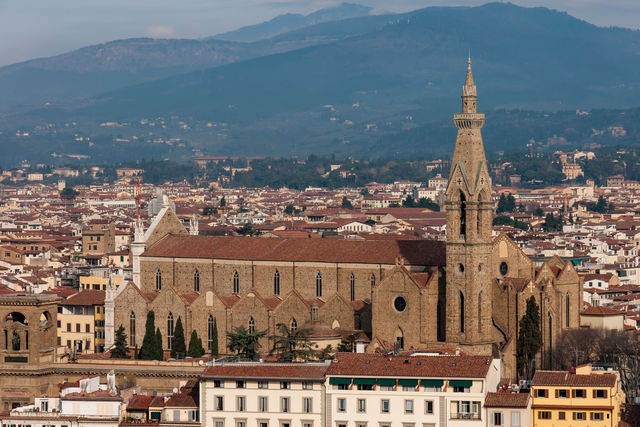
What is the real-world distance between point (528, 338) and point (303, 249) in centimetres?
1078

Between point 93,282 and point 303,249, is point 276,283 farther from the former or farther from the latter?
point 93,282

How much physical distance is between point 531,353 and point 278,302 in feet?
35.1

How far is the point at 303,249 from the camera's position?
6931 centimetres

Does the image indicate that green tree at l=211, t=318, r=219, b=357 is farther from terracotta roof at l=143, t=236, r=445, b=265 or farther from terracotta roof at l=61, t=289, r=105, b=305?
terracotta roof at l=61, t=289, r=105, b=305

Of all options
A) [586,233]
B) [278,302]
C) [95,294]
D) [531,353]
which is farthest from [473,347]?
[586,233]

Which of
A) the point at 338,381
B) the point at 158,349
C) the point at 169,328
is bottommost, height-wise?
the point at 158,349

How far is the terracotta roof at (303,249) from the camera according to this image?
218 feet

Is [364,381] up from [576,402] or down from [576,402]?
up

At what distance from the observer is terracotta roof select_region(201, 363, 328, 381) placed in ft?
157

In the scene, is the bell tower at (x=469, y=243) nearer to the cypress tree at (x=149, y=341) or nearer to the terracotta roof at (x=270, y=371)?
the cypress tree at (x=149, y=341)

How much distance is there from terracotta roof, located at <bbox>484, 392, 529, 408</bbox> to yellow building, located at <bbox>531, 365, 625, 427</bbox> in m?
0.53


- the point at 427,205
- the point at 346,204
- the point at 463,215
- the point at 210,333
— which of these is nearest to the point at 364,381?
the point at 463,215

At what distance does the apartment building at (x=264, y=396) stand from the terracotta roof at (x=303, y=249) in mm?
17683

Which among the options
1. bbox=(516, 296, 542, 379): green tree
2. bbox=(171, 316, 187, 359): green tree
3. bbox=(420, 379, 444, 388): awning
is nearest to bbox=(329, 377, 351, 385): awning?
bbox=(420, 379, 444, 388): awning
